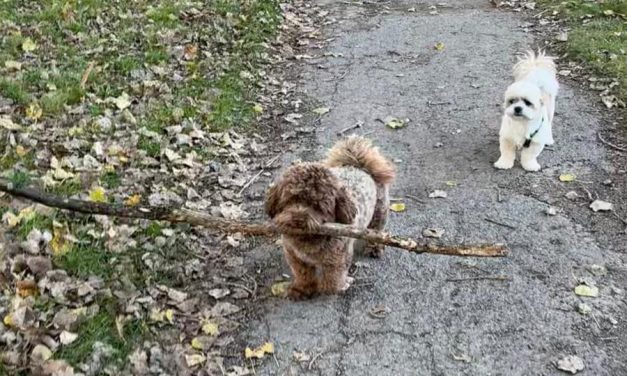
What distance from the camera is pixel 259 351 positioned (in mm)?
4176

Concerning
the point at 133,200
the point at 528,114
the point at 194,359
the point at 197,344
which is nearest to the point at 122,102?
the point at 133,200

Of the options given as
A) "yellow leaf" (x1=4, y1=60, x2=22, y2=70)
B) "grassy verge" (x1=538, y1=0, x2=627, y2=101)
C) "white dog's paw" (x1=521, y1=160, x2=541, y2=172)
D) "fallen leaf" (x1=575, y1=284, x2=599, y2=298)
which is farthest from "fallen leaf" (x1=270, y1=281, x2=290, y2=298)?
"grassy verge" (x1=538, y1=0, x2=627, y2=101)

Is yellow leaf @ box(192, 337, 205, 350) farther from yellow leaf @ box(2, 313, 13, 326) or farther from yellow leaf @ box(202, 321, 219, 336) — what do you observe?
yellow leaf @ box(2, 313, 13, 326)

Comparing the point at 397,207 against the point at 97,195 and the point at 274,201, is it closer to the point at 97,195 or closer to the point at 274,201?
the point at 274,201

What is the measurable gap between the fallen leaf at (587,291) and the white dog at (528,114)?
180 cm

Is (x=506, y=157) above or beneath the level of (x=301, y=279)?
beneath

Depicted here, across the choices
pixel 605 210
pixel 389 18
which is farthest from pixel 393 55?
pixel 605 210

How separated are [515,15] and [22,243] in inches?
340

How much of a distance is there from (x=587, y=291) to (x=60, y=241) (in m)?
3.35

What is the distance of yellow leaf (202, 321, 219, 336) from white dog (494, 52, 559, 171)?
315cm

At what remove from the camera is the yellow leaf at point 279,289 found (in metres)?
4.69

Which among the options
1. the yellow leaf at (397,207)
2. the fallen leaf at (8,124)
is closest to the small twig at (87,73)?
the fallen leaf at (8,124)

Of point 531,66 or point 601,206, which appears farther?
point 531,66

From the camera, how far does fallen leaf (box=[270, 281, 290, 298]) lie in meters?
4.68
